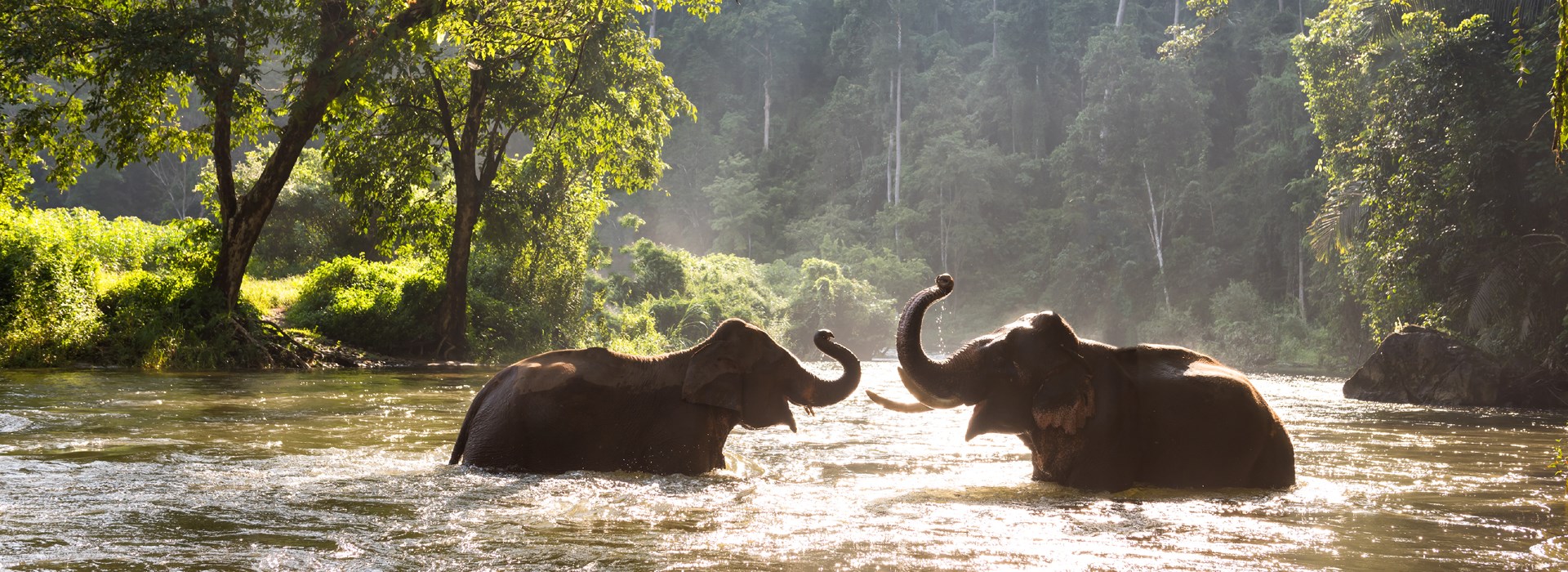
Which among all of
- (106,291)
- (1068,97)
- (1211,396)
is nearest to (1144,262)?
(1068,97)

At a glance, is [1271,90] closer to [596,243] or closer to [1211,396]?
[596,243]

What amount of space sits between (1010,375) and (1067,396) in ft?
1.15

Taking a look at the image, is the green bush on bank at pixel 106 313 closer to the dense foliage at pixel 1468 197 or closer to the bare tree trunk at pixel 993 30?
the dense foliage at pixel 1468 197

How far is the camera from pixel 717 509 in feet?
18.6

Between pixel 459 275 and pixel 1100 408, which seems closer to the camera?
pixel 1100 408

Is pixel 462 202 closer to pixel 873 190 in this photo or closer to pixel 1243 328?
pixel 1243 328

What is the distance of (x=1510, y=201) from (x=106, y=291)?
22283 millimetres

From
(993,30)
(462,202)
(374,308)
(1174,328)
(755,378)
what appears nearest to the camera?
(755,378)

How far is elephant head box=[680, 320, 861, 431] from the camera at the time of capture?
693 centimetres

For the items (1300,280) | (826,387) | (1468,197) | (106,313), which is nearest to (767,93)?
(1300,280)

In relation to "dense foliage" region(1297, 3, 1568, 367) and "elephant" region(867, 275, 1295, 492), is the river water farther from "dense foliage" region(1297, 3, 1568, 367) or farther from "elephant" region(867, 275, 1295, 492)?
"dense foliage" region(1297, 3, 1568, 367)

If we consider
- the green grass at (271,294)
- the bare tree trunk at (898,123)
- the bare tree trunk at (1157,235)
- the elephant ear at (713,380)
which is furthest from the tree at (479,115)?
the bare tree trunk at (898,123)

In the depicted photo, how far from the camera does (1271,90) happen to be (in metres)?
50.2

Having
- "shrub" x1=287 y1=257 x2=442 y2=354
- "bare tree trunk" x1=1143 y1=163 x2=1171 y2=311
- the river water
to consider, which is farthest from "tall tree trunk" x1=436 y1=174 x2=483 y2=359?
"bare tree trunk" x1=1143 y1=163 x2=1171 y2=311
